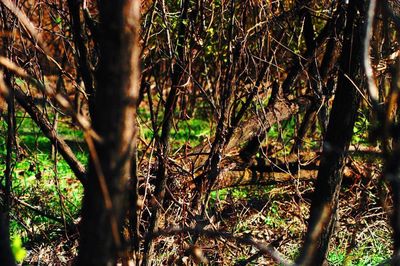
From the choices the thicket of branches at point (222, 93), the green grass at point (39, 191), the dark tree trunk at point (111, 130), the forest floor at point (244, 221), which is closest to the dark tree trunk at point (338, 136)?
the thicket of branches at point (222, 93)

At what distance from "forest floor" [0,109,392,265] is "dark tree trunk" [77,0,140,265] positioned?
278cm

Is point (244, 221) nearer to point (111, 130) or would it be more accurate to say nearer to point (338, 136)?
point (338, 136)

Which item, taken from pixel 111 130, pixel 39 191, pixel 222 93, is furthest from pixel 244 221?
pixel 111 130

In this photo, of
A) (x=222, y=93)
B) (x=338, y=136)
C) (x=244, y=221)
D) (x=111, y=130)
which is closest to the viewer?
(x=111, y=130)

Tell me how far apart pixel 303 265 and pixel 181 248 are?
3005 millimetres

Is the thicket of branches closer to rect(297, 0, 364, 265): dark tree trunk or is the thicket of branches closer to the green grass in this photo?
rect(297, 0, 364, 265): dark tree trunk

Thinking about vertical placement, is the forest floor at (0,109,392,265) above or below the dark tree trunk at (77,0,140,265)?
below

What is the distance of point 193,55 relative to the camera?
17.3 feet

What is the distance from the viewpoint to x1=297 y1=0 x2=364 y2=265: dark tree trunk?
4316 millimetres

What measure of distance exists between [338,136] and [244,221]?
7.71ft

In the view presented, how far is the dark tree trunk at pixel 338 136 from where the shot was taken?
4.32 meters

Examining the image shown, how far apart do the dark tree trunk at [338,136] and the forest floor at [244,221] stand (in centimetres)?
57

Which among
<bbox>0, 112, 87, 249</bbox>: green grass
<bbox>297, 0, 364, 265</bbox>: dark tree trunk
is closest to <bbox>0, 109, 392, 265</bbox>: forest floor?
<bbox>0, 112, 87, 249</bbox>: green grass

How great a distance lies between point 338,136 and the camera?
431 cm
